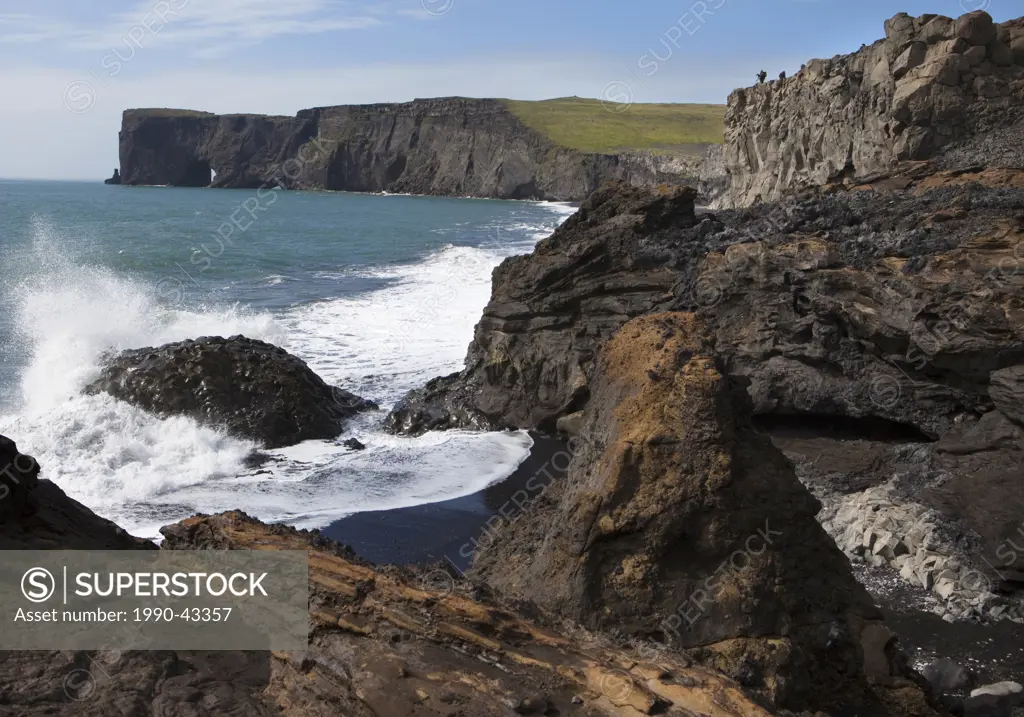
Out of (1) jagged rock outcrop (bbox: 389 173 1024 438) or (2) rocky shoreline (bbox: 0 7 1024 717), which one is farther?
(1) jagged rock outcrop (bbox: 389 173 1024 438)

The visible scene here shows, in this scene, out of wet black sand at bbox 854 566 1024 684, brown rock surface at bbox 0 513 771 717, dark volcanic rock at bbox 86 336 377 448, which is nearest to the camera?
brown rock surface at bbox 0 513 771 717

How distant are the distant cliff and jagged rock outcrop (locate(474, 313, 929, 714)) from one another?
94221 mm

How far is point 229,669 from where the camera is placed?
421 cm

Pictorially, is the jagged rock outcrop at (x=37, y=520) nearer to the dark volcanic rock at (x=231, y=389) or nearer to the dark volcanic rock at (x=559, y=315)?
the dark volcanic rock at (x=231, y=389)

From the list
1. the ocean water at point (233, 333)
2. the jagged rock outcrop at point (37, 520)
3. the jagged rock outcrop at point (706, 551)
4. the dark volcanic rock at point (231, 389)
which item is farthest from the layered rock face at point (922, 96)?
the jagged rock outcrop at point (37, 520)

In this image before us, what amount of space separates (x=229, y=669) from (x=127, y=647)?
46 cm

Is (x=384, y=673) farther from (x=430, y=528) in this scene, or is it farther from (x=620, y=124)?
(x=620, y=124)

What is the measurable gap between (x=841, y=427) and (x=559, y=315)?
5.72 metres

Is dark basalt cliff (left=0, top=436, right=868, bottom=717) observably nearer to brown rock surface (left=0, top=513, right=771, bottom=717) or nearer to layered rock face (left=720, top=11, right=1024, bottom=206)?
brown rock surface (left=0, top=513, right=771, bottom=717)

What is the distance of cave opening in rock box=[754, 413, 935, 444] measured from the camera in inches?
547

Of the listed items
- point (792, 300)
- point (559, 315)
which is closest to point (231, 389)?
point (559, 315)

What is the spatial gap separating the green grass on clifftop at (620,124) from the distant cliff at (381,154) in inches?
101

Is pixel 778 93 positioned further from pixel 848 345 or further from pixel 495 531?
pixel 495 531

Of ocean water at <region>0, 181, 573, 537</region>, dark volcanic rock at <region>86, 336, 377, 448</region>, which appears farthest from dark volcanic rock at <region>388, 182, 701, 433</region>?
dark volcanic rock at <region>86, 336, 377, 448</region>
